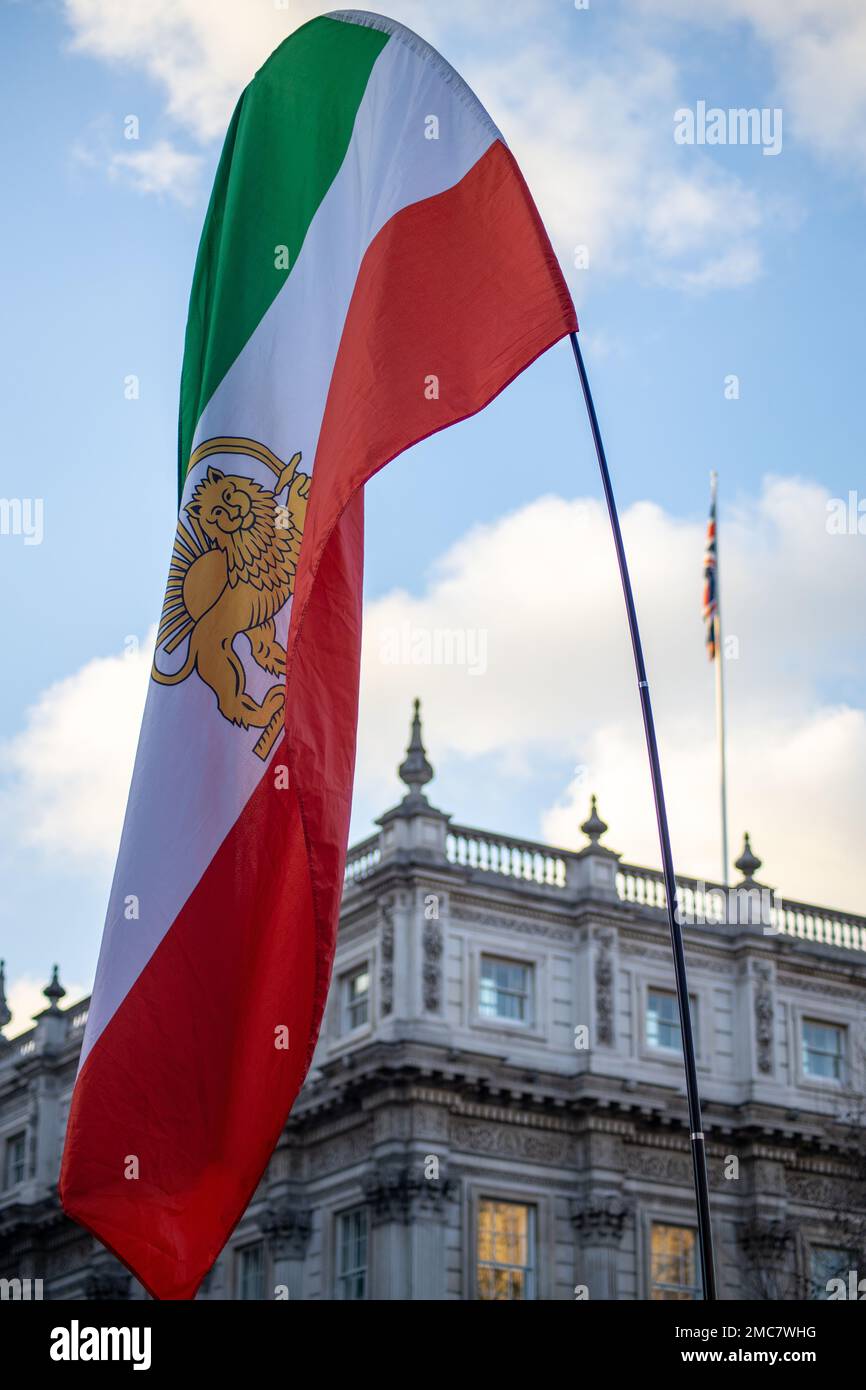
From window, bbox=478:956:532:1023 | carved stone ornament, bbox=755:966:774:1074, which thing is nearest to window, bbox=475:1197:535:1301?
window, bbox=478:956:532:1023

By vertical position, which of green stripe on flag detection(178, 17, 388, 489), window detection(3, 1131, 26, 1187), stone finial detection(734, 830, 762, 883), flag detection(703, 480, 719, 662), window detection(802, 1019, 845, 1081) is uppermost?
flag detection(703, 480, 719, 662)

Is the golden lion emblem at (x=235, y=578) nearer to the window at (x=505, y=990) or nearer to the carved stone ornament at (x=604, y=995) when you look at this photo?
the window at (x=505, y=990)

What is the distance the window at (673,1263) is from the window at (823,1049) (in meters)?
4.76

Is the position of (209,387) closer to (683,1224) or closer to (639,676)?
(639,676)

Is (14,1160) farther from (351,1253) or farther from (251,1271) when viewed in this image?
(351,1253)

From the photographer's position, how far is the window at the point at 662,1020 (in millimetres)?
39669

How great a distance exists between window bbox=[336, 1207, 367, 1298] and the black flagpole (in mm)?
28934

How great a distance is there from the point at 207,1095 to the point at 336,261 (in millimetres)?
4356

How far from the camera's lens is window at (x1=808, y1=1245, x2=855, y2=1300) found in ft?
122

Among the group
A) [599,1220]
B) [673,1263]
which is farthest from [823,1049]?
[599,1220]

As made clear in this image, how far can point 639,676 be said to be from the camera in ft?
28.3

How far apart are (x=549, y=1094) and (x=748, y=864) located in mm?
7653

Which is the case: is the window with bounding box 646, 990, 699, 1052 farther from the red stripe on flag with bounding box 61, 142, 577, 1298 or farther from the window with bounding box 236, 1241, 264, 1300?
the red stripe on flag with bounding box 61, 142, 577, 1298
